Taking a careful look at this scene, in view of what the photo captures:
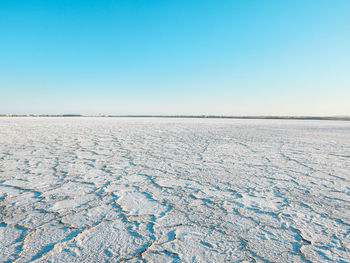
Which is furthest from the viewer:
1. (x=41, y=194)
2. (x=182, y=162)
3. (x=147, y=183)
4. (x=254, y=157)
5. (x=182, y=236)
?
(x=254, y=157)

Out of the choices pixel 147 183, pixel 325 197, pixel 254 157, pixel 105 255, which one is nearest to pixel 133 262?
pixel 105 255

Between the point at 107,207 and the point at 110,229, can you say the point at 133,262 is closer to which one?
the point at 110,229

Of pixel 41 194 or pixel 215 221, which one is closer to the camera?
pixel 215 221

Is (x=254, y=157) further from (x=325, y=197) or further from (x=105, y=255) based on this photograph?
(x=105, y=255)

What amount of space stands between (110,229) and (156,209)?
1.12 ft

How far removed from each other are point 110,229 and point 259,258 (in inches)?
30.4

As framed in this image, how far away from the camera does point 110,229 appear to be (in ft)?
3.69

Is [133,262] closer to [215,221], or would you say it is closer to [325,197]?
[215,221]

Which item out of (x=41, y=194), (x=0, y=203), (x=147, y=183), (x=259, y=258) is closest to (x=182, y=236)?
(x=259, y=258)

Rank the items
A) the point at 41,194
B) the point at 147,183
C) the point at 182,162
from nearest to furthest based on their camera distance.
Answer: the point at 41,194, the point at 147,183, the point at 182,162

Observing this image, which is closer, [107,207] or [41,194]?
[107,207]

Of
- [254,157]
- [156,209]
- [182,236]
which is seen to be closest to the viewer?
[182,236]

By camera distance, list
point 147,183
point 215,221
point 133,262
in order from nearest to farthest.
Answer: point 133,262 < point 215,221 < point 147,183

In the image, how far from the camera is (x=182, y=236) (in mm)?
1070
